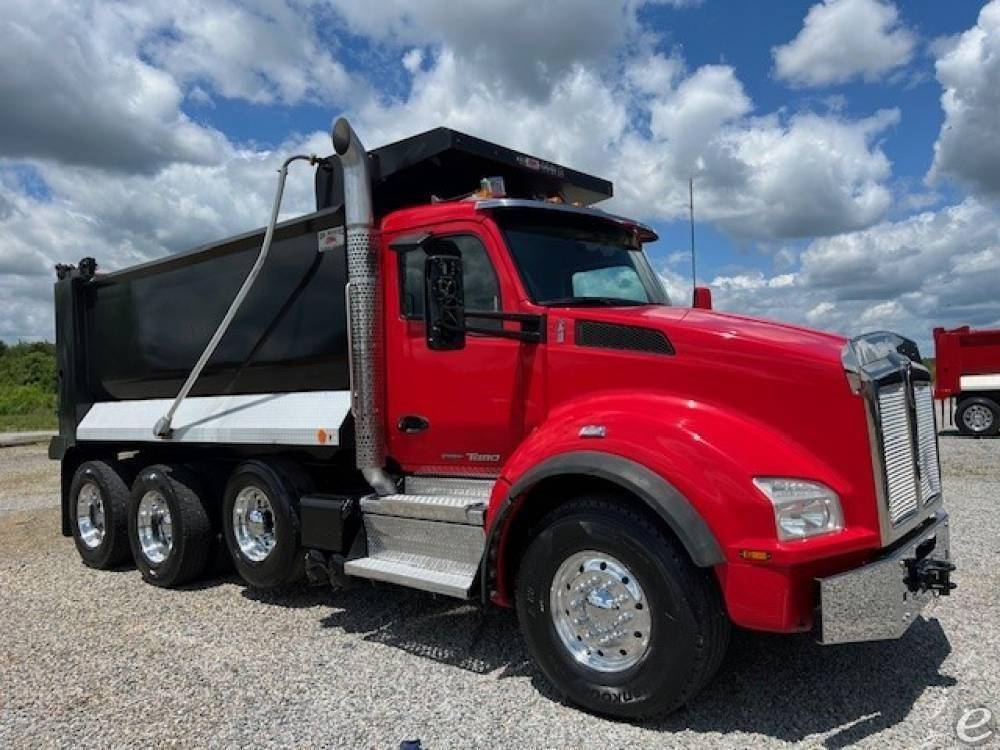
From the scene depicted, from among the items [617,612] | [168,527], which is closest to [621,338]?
[617,612]

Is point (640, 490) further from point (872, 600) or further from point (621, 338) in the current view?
point (872, 600)

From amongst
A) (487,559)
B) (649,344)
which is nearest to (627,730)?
(487,559)

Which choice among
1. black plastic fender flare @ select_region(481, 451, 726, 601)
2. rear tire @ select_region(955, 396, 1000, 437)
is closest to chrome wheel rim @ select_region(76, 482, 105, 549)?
black plastic fender flare @ select_region(481, 451, 726, 601)

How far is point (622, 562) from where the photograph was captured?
3850 millimetres

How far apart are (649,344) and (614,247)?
1.34 meters

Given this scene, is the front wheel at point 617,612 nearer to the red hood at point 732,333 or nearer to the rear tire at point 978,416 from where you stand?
the red hood at point 732,333

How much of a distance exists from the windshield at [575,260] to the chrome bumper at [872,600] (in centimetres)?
204

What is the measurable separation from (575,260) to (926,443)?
7.27 feet

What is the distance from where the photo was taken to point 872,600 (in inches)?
138

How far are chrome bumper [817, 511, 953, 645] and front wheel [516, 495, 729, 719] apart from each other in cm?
47

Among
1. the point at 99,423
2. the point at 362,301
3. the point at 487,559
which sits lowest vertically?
the point at 487,559

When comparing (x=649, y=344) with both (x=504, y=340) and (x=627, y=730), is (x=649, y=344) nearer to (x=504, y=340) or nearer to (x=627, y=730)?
(x=504, y=340)

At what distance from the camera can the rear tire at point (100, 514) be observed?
7289 mm

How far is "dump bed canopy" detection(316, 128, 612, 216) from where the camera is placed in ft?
17.5
